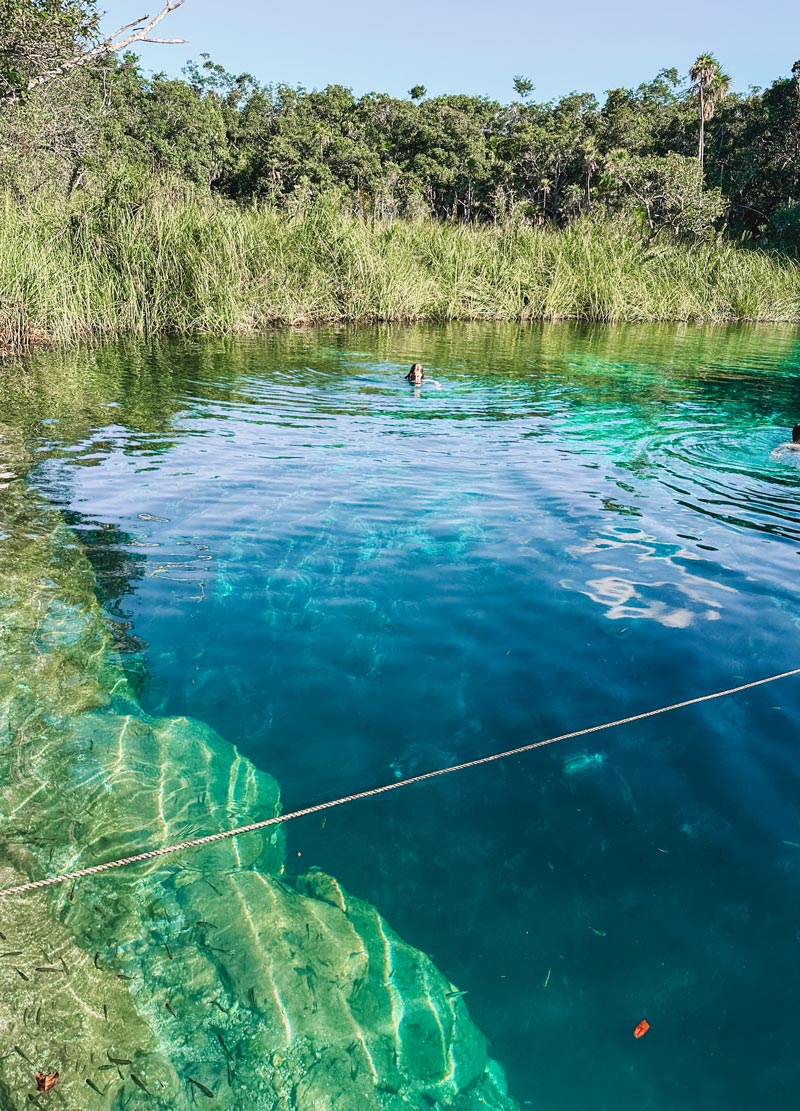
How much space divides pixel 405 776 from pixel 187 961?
96cm

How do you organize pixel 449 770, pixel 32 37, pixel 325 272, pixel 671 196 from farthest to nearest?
pixel 671 196
pixel 325 272
pixel 32 37
pixel 449 770

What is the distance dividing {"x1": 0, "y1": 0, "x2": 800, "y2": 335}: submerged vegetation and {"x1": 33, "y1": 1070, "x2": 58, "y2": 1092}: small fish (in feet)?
36.2

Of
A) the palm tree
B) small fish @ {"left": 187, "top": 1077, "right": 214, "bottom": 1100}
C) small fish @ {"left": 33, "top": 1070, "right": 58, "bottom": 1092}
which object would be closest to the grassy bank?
small fish @ {"left": 33, "top": 1070, "right": 58, "bottom": 1092}

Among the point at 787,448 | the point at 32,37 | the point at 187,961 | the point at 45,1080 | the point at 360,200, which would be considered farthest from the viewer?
the point at 360,200

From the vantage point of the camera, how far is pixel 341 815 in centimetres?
248

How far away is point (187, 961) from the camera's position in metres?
1.92

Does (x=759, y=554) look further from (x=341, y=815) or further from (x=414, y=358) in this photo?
(x=414, y=358)

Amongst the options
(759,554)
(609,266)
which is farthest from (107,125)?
(759,554)

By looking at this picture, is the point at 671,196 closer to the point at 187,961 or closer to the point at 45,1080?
the point at 187,961

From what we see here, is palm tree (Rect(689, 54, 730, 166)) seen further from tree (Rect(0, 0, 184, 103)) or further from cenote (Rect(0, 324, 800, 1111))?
cenote (Rect(0, 324, 800, 1111))

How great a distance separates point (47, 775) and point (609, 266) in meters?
19.0

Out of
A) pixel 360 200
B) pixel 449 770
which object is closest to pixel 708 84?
pixel 360 200

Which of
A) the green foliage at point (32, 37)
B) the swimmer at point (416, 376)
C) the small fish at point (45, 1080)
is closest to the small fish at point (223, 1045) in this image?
the small fish at point (45, 1080)

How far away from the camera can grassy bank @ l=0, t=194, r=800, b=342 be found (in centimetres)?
1198
